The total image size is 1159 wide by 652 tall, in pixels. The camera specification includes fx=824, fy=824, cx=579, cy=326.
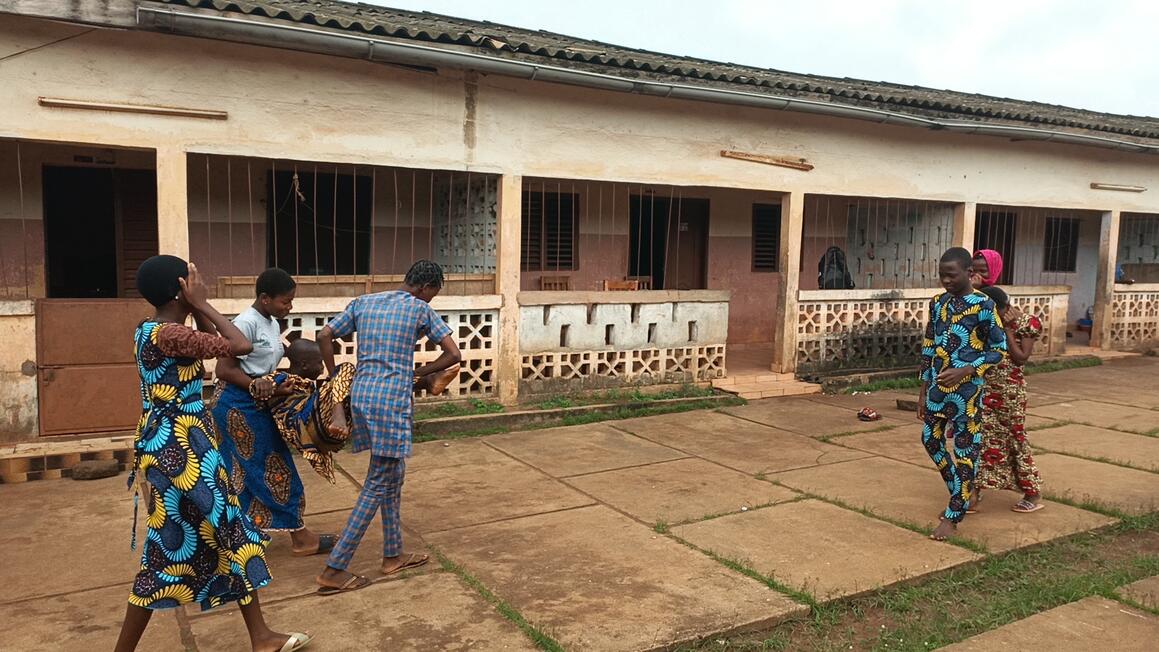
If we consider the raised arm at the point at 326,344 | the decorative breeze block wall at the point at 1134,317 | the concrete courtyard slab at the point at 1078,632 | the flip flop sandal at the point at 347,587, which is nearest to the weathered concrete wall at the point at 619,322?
the raised arm at the point at 326,344

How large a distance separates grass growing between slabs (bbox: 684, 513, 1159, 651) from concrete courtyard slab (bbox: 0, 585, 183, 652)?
223 centimetres

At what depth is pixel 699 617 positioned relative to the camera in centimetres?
365

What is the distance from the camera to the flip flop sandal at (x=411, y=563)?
13.4 feet

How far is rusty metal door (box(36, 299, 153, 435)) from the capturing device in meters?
6.02

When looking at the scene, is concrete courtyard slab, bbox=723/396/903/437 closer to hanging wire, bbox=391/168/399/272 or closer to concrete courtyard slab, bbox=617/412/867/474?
concrete courtyard slab, bbox=617/412/867/474

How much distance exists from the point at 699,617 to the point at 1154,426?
6.46 meters

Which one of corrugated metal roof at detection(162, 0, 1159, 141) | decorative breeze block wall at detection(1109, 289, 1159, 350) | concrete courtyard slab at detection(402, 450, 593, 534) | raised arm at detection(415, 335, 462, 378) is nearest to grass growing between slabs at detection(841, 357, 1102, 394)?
decorative breeze block wall at detection(1109, 289, 1159, 350)

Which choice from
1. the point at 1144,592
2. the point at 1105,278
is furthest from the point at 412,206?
the point at 1105,278

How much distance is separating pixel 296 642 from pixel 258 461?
4.01 ft

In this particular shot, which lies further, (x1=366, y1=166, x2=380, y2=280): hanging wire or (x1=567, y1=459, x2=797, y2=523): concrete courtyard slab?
(x1=366, y1=166, x2=380, y2=280): hanging wire

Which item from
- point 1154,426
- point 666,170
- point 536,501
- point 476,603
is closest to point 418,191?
point 666,170

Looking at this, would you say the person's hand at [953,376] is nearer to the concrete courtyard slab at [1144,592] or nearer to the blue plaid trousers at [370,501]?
the concrete courtyard slab at [1144,592]

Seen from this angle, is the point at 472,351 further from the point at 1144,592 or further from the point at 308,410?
the point at 1144,592

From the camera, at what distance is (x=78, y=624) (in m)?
3.57
